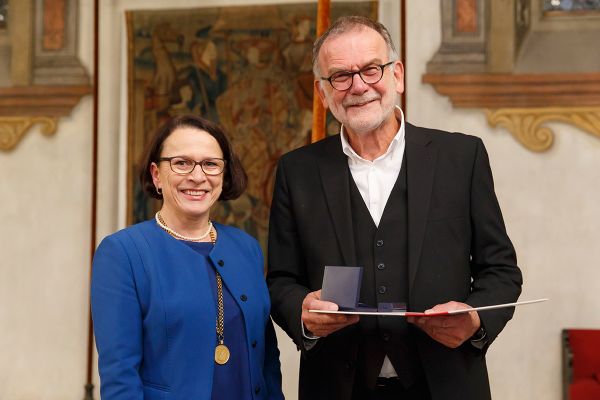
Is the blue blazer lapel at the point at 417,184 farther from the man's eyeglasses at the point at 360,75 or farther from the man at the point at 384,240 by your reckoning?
the man's eyeglasses at the point at 360,75

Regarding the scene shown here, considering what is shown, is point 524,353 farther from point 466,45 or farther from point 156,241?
point 156,241

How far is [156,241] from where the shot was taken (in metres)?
2.47

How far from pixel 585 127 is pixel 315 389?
11.2ft

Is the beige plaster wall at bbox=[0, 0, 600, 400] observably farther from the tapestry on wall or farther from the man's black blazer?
the man's black blazer

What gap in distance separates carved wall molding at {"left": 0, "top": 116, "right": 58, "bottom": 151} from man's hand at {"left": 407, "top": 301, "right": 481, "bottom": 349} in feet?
13.8

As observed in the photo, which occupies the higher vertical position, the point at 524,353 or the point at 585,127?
the point at 585,127

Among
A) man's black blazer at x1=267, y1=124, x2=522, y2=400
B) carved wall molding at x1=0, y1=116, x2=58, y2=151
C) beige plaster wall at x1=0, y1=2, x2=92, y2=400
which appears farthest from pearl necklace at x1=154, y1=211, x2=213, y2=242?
carved wall molding at x1=0, y1=116, x2=58, y2=151

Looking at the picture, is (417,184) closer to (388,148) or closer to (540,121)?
(388,148)

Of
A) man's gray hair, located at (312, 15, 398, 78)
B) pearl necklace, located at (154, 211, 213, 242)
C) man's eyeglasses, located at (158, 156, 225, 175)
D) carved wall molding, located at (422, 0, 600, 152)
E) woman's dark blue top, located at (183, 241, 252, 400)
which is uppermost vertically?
carved wall molding, located at (422, 0, 600, 152)

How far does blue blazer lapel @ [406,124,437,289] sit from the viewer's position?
8.12ft

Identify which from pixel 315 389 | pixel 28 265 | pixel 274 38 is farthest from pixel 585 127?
pixel 28 265

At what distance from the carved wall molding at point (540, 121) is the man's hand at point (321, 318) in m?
3.31

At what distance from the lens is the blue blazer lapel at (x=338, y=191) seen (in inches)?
99.6

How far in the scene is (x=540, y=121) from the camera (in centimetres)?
536
